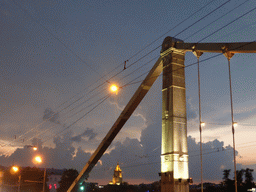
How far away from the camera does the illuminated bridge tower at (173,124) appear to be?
17781mm

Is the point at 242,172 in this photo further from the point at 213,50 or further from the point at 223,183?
the point at 213,50

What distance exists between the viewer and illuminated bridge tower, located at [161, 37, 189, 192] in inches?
700

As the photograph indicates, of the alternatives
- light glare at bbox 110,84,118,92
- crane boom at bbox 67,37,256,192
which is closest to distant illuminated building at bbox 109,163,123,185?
crane boom at bbox 67,37,256,192

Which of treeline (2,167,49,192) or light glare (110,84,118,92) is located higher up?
light glare (110,84,118,92)

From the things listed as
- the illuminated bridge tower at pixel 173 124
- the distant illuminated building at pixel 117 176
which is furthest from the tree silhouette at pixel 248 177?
the illuminated bridge tower at pixel 173 124

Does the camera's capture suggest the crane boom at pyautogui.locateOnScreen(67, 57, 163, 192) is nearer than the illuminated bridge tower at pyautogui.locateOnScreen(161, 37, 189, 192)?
No

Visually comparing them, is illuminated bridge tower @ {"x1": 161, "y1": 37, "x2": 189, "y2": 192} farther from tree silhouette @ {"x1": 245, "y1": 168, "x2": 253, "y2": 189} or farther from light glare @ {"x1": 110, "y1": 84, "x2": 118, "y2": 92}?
tree silhouette @ {"x1": 245, "y1": 168, "x2": 253, "y2": 189}

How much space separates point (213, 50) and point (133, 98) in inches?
444

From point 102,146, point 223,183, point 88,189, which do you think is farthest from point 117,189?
point 102,146

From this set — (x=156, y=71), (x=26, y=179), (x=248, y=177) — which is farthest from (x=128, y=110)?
(x=248, y=177)

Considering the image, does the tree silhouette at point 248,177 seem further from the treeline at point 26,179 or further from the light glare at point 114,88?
the light glare at point 114,88

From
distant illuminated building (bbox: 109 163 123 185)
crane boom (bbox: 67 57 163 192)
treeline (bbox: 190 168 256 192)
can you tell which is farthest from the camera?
distant illuminated building (bbox: 109 163 123 185)

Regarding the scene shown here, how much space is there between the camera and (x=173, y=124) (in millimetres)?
18359

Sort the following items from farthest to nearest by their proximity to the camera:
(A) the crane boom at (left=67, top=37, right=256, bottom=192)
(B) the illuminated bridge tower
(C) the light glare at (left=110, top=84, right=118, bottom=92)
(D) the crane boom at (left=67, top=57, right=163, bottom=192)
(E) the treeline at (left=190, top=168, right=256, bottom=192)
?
(E) the treeline at (left=190, top=168, right=256, bottom=192)
(D) the crane boom at (left=67, top=57, right=163, bottom=192)
(C) the light glare at (left=110, top=84, right=118, bottom=92)
(B) the illuminated bridge tower
(A) the crane boom at (left=67, top=37, right=256, bottom=192)
